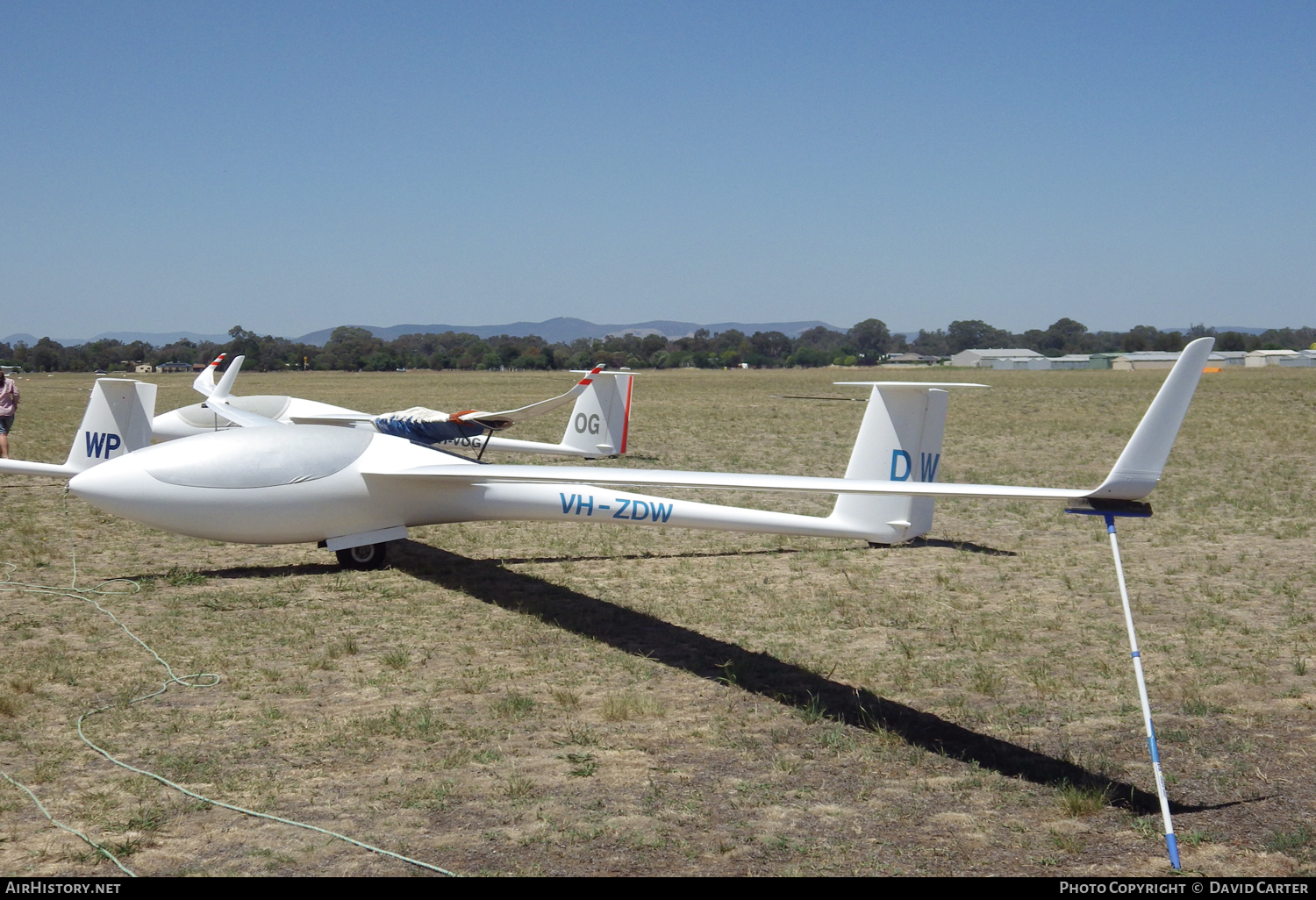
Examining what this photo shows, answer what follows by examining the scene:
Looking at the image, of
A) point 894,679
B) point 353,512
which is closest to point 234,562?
point 353,512

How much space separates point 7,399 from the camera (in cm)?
1614

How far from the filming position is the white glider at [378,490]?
29.9 ft

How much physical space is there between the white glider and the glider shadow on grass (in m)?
0.78

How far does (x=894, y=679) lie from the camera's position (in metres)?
7.01

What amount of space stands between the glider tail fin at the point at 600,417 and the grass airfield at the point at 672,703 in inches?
223

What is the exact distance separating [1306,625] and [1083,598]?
5.80ft

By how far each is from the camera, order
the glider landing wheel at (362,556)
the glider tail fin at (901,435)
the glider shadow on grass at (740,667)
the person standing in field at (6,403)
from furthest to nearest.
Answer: the person standing in field at (6,403)
the glider landing wheel at (362,556)
the glider tail fin at (901,435)
the glider shadow on grass at (740,667)

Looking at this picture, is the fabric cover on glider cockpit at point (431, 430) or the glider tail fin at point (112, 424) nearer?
the glider tail fin at point (112, 424)

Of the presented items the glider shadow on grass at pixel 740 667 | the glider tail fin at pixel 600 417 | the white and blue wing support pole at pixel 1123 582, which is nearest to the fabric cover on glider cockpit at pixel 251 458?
the glider shadow on grass at pixel 740 667

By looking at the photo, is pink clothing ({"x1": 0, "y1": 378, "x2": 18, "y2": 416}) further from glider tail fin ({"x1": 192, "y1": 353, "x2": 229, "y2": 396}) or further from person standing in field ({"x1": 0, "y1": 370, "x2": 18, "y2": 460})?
glider tail fin ({"x1": 192, "y1": 353, "x2": 229, "y2": 396})

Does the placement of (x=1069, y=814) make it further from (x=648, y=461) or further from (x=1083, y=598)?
(x=648, y=461)

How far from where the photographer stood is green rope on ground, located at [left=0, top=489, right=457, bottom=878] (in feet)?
14.5

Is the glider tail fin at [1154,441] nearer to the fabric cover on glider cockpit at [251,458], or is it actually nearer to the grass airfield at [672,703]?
the grass airfield at [672,703]

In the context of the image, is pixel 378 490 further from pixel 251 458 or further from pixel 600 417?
pixel 600 417
